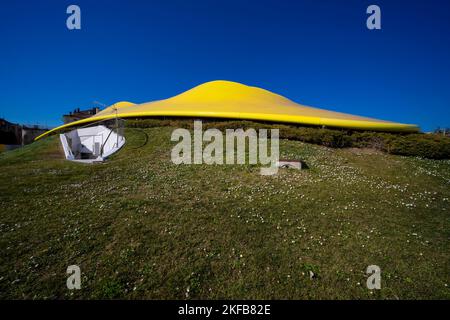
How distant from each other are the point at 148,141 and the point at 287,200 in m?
15.3

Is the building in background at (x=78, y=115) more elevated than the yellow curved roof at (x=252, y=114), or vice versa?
the building in background at (x=78, y=115)

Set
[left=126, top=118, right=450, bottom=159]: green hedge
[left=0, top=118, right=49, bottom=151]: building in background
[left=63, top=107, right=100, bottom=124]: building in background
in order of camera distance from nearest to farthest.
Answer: [left=126, top=118, right=450, bottom=159]: green hedge → [left=0, top=118, right=49, bottom=151]: building in background → [left=63, top=107, right=100, bottom=124]: building in background

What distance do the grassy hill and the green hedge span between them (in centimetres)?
556

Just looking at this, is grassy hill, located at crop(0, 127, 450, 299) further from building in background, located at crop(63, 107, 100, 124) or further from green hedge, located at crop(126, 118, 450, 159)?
building in background, located at crop(63, 107, 100, 124)

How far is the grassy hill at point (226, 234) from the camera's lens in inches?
181

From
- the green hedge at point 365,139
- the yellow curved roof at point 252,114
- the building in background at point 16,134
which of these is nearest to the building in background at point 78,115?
the building in background at point 16,134

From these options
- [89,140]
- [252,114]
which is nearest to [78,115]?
[89,140]

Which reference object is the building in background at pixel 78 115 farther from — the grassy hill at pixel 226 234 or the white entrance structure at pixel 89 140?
the grassy hill at pixel 226 234

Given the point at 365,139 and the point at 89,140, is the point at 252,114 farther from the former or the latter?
the point at 89,140

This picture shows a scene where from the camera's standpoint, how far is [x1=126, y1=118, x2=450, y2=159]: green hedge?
1694 cm

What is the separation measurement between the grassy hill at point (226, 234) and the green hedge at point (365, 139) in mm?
5559

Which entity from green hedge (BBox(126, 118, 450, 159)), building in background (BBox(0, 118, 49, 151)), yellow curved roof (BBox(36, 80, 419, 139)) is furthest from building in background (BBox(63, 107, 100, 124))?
green hedge (BBox(126, 118, 450, 159))
